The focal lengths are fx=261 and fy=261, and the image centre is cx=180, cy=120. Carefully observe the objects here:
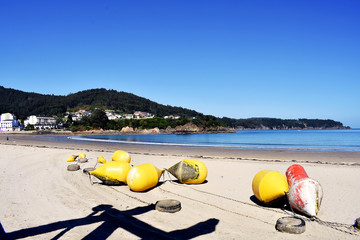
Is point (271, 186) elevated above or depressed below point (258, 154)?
above

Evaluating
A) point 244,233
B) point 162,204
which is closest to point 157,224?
point 162,204

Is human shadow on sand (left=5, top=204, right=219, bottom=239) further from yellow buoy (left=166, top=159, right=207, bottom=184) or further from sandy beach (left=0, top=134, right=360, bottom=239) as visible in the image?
yellow buoy (left=166, top=159, right=207, bottom=184)

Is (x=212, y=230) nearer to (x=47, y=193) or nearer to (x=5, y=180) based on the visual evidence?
(x=47, y=193)

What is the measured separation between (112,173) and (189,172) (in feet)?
10.1

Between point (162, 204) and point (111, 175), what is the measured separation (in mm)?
3275

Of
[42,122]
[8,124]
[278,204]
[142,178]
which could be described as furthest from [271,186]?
[8,124]

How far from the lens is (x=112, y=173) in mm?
9945

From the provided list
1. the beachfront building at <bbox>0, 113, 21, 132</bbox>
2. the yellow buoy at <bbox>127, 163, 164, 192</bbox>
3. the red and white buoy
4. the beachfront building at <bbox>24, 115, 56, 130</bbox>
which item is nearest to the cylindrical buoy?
the red and white buoy

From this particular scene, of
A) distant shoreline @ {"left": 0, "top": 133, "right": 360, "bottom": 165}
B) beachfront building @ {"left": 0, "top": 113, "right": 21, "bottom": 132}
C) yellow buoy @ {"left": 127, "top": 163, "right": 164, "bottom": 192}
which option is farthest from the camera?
beachfront building @ {"left": 0, "top": 113, "right": 21, "bottom": 132}

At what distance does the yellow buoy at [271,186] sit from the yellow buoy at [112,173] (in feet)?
16.6

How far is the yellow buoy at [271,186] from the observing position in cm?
743

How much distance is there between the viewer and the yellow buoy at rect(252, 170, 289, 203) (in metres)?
7.43

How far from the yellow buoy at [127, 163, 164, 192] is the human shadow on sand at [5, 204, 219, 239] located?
7.02 feet

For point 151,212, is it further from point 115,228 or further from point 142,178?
point 142,178
